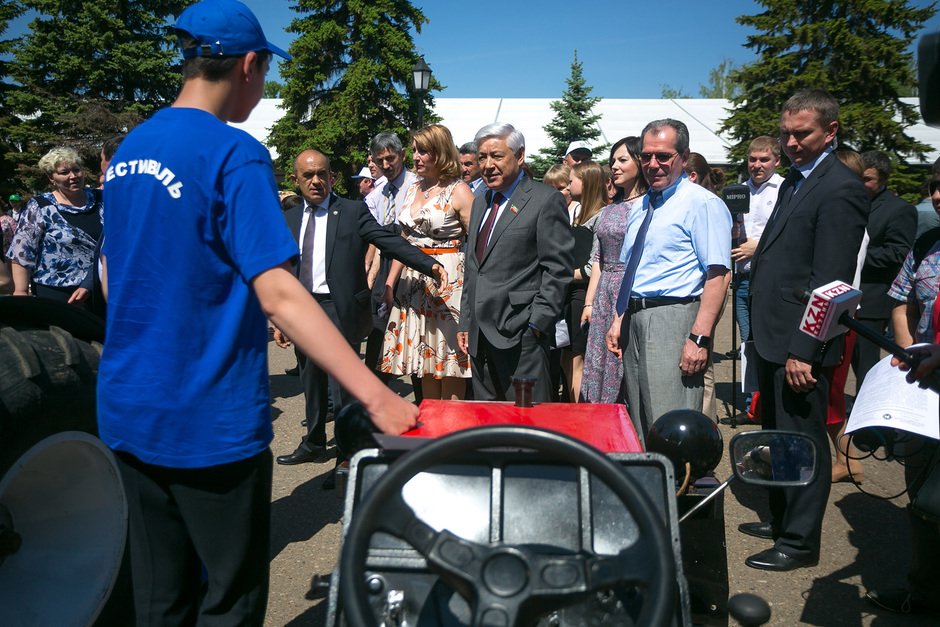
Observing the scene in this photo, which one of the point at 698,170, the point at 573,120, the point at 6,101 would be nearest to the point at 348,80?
the point at 573,120

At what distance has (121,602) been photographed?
8.68 ft

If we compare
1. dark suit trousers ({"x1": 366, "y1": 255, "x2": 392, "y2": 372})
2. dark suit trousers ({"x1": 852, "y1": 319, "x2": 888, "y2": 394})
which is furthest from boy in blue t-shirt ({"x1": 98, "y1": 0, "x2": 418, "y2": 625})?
dark suit trousers ({"x1": 852, "y1": 319, "x2": 888, "y2": 394})

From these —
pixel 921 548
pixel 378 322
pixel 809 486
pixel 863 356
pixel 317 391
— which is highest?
pixel 378 322

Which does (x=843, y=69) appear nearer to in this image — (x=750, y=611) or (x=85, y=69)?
(x=750, y=611)

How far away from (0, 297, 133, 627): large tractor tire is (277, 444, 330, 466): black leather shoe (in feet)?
8.56

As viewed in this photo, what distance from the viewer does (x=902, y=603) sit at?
3.15m

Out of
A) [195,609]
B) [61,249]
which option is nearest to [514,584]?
[195,609]

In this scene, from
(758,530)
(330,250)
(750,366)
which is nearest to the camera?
(758,530)

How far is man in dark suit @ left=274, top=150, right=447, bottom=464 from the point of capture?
4.91m

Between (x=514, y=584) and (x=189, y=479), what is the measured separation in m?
1.02

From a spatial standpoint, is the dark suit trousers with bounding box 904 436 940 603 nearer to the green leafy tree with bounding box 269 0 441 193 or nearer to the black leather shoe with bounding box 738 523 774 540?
the black leather shoe with bounding box 738 523 774 540

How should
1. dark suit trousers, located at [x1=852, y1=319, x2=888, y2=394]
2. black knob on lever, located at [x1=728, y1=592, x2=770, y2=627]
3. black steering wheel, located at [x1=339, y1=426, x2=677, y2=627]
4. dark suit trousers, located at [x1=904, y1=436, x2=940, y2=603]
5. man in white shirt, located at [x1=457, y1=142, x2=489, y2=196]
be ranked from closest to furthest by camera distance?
black steering wheel, located at [x1=339, y1=426, x2=677, y2=627] → black knob on lever, located at [x1=728, y1=592, x2=770, y2=627] → dark suit trousers, located at [x1=904, y1=436, x2=940, y2=603] → dark suit trousers, located at [x1=852, y1=319, x2=888, y2=394] → man in white shirt, located at [x1=457, y1=142, x2=489, y2=196]

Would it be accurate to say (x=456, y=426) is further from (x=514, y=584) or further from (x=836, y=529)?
(x=836, y=529)

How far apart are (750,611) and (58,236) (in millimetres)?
5323
